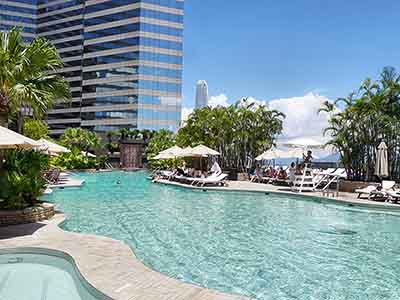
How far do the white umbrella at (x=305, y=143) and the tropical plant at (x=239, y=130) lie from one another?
31.9 ft

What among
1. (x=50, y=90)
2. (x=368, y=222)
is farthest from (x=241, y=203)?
(x=50, y=90)

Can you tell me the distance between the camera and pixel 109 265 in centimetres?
536

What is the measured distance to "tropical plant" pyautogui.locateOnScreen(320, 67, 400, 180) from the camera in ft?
58.9

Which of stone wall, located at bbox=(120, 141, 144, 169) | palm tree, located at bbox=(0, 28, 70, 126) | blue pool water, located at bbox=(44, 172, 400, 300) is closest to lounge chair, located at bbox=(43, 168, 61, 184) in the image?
blue pool water, located at bbox=(44, 172, 400, 300)

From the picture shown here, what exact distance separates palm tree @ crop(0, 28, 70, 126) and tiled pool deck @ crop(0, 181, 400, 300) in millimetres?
2808

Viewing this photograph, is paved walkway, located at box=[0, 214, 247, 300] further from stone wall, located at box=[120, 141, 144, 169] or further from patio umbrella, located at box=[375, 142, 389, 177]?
stone wall, located at box=[120, 141, 144, 169]

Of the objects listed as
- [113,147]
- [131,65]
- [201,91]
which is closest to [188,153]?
[113,147]

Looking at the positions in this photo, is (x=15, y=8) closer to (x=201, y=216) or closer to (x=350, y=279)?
(x=201, y=216)

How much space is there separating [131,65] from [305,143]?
49167 millimetres

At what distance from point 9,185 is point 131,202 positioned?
673 centimetres

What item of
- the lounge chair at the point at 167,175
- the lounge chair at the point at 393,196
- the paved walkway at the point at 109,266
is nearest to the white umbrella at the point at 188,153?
the lounge chair at the point at 167,175

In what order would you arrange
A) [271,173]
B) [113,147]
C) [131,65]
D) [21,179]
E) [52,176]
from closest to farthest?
[21,179], [52,176], [271,173], [113,147], [131,65]

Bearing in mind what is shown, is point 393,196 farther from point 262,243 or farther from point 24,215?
point 24,215

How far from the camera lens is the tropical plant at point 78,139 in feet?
163
